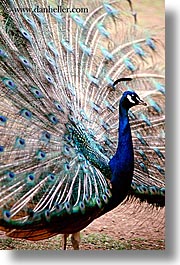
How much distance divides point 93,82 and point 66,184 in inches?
13.2

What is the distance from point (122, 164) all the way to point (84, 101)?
0.77 ft

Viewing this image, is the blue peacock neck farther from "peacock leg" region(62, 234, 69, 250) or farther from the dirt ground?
"peacock leg" region(62, 234, 69, 250)

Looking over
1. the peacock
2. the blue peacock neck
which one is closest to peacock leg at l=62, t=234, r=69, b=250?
the peacock

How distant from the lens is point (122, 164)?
1656 millimetres

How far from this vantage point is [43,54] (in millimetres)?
1646

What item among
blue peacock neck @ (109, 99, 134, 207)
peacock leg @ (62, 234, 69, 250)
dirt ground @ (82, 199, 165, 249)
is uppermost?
blue peacock neck @ (109, 99, 134, 207)

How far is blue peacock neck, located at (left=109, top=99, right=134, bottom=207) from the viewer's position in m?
1.65

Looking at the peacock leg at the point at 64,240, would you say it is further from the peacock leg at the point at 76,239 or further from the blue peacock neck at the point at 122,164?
the blue peacock neck at the point at 122,164

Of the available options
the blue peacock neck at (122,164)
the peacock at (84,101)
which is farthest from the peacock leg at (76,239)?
the blue peacock neck at (122,164)

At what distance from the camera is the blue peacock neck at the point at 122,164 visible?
65.1 inches

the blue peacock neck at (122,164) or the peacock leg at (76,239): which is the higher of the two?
the blue peacock neck at (122,164)

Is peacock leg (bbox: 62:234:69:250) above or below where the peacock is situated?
below

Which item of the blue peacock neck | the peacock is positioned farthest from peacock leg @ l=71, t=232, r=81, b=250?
the blue peacock neck

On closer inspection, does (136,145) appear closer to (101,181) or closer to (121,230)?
(101,181)
